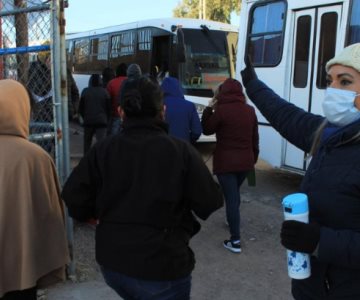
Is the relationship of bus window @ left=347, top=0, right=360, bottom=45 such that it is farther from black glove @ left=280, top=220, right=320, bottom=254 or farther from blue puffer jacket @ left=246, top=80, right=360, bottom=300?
black glove @ left=280, top=220, right=320, bottom=254

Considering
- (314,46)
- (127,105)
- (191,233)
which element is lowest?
(191,233)

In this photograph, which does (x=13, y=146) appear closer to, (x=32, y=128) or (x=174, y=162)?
(x=174, y=162)

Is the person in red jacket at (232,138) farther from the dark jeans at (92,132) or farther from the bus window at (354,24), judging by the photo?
the dark jeans at (92,132)

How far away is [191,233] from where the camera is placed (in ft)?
8.20

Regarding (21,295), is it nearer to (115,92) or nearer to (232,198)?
(232,198)

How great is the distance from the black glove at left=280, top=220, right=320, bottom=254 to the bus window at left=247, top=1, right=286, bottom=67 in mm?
5973

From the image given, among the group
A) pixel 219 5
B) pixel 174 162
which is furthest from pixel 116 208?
pixel 219 5

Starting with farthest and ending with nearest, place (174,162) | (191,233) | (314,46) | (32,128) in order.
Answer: (314,46) → (32,128) → (191,233) → (174,162)

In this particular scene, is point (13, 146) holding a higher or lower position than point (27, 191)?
higher

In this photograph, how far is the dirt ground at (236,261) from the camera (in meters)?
4.14

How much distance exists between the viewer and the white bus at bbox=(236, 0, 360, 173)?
660 cm

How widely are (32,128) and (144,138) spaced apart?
2269 millimetres

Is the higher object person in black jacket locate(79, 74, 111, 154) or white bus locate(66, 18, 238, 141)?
white bus locate(66, 18, 238, 141)

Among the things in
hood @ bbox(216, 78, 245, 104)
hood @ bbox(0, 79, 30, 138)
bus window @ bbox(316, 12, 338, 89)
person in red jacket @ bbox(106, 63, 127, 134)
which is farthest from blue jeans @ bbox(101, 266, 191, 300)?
person in red jacket @ bbox(106, 63, 127, 134)
